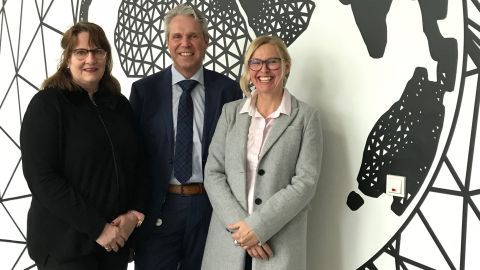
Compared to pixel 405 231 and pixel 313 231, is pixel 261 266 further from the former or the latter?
pixel 405 231

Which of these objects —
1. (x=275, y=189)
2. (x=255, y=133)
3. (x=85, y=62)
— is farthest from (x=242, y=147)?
(x=85, y=62)

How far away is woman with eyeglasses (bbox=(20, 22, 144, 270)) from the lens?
69.1 inches

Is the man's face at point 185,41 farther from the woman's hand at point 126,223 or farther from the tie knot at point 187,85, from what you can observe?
the woman's hand at point 126,223

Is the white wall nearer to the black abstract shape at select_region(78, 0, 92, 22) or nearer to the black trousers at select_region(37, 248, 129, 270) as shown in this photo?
the black trousers at select_region(37, 248, 129, 270)

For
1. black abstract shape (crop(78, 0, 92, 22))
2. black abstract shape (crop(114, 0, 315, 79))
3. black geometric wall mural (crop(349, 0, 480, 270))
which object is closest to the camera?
black geometric wall mural (crop(349, 0, 480, 270))

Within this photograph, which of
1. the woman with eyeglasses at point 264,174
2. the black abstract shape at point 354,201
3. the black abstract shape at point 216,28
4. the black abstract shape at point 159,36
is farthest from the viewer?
the black abstract shape at point 159,36

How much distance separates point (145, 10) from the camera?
2795mm

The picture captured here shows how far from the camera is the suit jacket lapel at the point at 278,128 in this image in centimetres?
181

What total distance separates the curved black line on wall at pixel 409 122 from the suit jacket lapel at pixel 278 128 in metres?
0.34

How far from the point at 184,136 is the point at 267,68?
48cm

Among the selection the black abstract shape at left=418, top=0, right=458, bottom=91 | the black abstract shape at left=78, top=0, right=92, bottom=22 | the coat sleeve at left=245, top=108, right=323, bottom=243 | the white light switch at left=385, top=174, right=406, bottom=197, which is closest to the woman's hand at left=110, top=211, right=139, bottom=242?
the coat sleeve at left=245, top=108, right=323, bottom=243

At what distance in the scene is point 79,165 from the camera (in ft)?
5.88

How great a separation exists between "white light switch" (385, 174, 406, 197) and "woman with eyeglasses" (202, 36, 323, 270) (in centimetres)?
29

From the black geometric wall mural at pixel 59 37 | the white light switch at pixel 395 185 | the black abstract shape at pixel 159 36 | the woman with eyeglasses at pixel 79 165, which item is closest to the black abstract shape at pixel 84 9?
the black geometric wall mural at pixel 59 37
